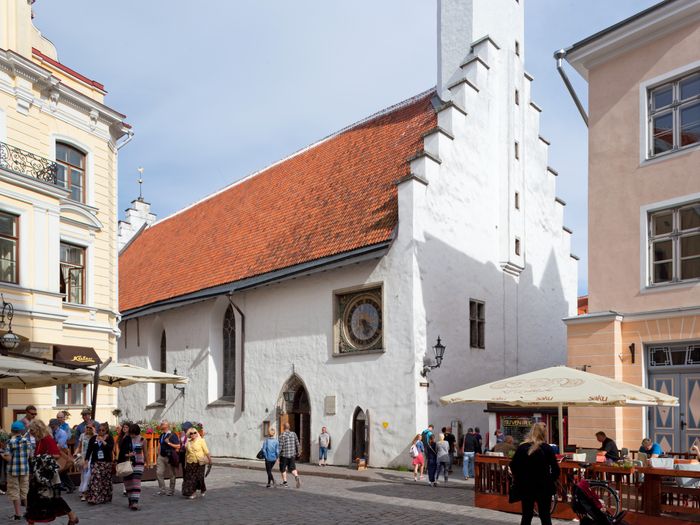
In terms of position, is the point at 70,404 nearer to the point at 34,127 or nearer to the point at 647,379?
the point at 34,127

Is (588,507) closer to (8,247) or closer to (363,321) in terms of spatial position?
(363,321)

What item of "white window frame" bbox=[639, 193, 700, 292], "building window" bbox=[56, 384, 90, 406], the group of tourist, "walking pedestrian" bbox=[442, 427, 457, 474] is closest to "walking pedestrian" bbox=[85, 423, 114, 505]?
the group of tourist

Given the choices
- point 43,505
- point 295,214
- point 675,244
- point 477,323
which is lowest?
point 43,505

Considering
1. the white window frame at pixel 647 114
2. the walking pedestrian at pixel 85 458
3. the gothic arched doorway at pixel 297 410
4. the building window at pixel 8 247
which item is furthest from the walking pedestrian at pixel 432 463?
the building window at pixel 8 247

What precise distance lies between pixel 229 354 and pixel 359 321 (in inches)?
309

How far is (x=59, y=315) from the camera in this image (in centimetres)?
2000

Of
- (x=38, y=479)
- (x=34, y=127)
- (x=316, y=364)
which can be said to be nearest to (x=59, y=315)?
(x=34, y=127)

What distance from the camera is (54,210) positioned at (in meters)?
20.1

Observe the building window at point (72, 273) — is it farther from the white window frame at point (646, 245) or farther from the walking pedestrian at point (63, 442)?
the white window frame at point (646, 245)

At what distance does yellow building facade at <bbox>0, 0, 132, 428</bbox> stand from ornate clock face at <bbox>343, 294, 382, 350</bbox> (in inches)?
277

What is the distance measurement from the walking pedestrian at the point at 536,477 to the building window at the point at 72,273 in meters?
15.0

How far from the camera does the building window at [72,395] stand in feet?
70.3

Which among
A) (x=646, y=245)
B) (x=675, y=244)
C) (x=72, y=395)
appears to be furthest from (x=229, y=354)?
(x=675, y=244)

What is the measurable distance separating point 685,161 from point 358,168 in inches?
525
